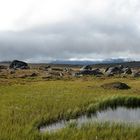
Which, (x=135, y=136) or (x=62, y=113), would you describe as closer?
(x=135, y=136)

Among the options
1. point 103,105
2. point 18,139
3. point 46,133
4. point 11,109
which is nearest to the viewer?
point 18,139

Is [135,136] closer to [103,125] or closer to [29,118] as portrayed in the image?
[103,125]

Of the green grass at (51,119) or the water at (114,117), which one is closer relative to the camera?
the green grass at (51,119)

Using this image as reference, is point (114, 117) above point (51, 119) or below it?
below

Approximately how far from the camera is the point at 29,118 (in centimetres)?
2534

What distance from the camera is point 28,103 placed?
3412 cm

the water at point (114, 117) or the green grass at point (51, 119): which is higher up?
the green grass at point (51, 119)

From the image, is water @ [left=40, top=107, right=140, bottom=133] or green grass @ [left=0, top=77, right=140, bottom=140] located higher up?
green grass @ [left=0, top=77, right=140, bottom=140]

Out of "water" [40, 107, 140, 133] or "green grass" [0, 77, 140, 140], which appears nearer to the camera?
"green grass" [0, 77, 140, 140]

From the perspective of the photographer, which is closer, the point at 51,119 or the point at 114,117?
the point at 51,119

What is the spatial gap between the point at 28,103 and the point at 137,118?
35.7 feet

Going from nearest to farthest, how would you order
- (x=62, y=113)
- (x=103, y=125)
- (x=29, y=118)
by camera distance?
(x=103, y=125)
(x=29, y=118)
(x=62, y=113)

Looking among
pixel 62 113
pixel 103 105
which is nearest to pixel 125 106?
pixel 103 105

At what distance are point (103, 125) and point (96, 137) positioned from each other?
254 cm
